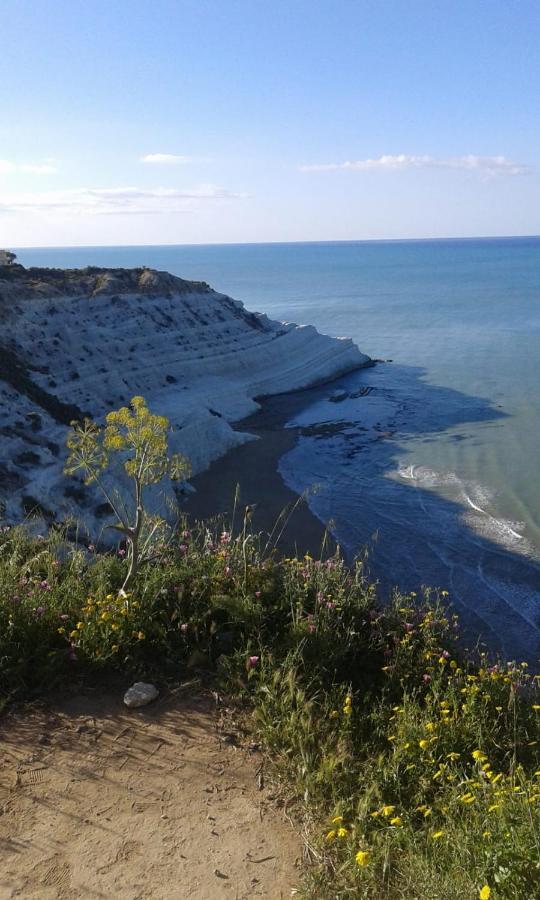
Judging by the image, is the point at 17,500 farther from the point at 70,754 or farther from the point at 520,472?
the point at 520,472

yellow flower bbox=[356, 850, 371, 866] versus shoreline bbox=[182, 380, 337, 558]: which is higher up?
yellow flower bbox=[356, 850, 371, 866]

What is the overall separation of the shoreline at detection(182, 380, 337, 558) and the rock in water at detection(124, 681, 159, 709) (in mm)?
8585

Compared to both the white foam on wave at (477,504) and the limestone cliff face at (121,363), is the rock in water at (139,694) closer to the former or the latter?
the limestone cliff face at (121,363)

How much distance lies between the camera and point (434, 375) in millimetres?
44750

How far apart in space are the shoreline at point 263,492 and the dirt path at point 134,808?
897cm

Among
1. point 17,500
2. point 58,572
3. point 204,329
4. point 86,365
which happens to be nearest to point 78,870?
point 58,572

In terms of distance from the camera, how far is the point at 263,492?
2336 centimetres

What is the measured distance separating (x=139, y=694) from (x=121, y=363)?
2749cm

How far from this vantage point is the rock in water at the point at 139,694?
570cm

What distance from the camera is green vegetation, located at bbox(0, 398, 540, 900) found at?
391cm

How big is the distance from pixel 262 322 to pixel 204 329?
280 inches

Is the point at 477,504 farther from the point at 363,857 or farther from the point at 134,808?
the point at 363,857

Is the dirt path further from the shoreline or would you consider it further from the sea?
the shoreline

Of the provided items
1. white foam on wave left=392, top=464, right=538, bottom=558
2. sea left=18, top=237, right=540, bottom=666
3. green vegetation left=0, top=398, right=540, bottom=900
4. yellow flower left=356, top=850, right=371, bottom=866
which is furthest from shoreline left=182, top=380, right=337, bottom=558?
yellow flower left=356, top=850, right=371, bottom=866
